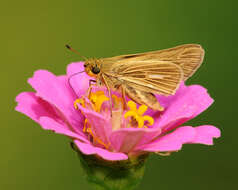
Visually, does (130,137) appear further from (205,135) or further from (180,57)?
(180,57)

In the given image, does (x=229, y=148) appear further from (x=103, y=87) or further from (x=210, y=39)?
(x=103, y=87)

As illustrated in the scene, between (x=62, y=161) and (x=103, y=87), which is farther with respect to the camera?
(x=62, y=161)

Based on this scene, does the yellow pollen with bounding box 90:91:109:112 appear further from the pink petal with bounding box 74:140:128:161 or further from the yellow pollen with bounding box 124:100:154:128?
the pink petal with bounding box 74:140:128:161

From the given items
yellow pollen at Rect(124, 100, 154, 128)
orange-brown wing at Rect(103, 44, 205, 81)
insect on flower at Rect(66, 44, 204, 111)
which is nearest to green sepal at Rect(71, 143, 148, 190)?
yellow pollen at Rect(124, 100, 154, 128)

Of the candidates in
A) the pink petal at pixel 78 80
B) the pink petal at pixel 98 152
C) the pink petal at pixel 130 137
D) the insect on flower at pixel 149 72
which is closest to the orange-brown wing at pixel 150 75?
the insect on flower at pixel 149 72

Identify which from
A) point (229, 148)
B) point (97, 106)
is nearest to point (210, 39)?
point (229, 148)

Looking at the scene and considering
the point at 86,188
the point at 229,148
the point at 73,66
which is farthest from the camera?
the point at 229,148

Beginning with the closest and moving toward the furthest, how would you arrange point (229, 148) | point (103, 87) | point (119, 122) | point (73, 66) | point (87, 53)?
point (119, 122) < point (103, 87) < point (73, 66) < point (229, 148) < point (87, 53)
